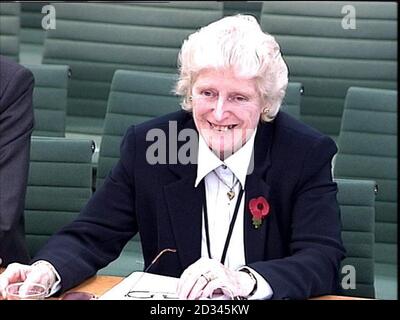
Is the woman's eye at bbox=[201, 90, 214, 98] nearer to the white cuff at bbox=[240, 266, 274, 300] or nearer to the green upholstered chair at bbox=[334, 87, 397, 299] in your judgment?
the white cuff at bbox=[240, 266, 274, 300]

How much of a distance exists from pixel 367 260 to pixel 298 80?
153cm

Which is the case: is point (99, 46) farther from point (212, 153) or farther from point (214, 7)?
point (212, 153)

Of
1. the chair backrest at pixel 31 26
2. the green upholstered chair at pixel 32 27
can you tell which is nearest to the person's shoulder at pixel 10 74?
the green upholstered chair at pixel 32 27

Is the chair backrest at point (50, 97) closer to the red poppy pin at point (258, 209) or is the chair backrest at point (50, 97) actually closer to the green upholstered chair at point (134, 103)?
the green upholstered chair at point (134, 103)

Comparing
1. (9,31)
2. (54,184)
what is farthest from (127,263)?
(9,31)

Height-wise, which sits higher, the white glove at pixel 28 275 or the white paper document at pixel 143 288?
the white glove at pixel 28 275

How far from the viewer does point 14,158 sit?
2387 millimetres

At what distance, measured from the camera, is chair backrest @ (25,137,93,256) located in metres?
2.83

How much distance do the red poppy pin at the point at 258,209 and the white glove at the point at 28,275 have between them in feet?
1.64

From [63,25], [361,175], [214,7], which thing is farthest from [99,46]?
[361,175]

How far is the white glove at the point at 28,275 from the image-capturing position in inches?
77.8

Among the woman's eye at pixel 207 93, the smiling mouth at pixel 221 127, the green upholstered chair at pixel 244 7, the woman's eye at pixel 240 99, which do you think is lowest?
the smiling mouth at pixel 221 127

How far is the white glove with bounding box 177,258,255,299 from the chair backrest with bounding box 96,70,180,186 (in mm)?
1450

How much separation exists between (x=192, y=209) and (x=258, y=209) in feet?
0.52
